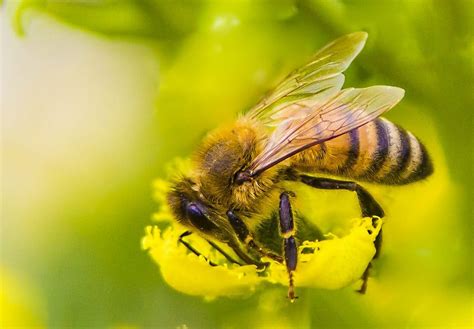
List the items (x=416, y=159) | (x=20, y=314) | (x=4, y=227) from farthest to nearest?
(x=4, y=227)
(x=20, y=314)
(x=416, y=159)

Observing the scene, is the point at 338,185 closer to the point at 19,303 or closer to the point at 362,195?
the point at 362,195

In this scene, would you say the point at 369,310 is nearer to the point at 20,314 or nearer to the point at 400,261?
the point at 400,261

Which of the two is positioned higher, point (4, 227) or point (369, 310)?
point (4, 227)

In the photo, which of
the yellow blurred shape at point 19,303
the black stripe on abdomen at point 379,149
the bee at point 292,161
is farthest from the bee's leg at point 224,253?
the yellow blurred shape at point 19,303

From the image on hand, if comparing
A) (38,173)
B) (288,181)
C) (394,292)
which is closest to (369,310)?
(394,292)

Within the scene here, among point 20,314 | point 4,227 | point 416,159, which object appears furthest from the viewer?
point 4,227

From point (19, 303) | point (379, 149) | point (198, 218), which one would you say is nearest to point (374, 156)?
point (379, 149)

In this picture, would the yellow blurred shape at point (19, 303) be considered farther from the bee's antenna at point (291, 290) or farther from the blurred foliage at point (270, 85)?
the bee's antenna at point (291, 290)

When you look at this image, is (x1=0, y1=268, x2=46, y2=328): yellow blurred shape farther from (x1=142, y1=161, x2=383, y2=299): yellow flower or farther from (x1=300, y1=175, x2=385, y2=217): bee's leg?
(x1=300, y1=175, x2=385, y2=217): bee's leg
